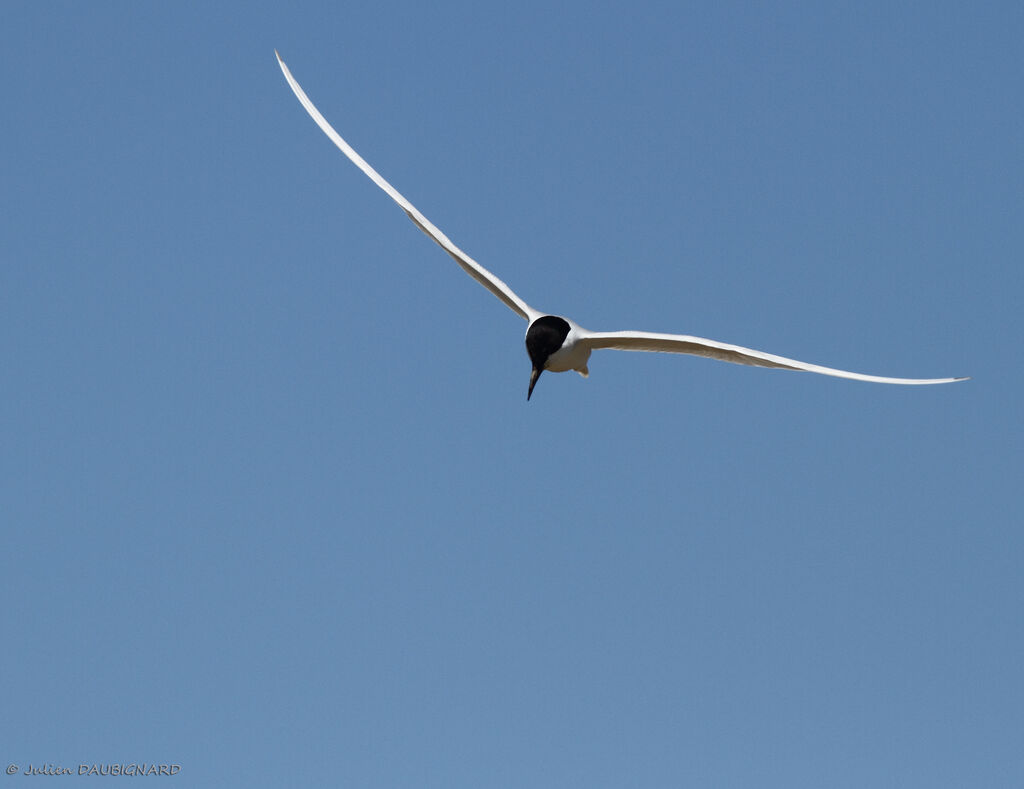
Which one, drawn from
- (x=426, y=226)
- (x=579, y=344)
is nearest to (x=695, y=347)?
(x=579, y=344)

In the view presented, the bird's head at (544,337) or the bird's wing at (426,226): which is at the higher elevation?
the bird's wing at (426,226)

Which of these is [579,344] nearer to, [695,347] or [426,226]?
[695,347]

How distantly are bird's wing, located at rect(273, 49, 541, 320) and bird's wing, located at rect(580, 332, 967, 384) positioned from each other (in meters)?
1.40

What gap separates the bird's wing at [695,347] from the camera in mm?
23531

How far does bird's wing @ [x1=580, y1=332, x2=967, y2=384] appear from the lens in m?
23.5

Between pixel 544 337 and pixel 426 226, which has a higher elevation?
pixel 426 226

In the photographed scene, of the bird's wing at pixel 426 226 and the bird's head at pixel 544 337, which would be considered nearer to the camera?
the bird's head at pixel 544 337

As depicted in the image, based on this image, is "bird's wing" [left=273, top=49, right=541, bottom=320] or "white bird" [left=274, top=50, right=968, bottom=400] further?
"bird's wing" [left=273, top=49, right=541, bottom=320]

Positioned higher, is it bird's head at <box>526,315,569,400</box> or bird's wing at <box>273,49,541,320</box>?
bird's wing at <box>273,49,541,320</box>

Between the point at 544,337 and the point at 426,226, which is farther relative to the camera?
the point at 426,226

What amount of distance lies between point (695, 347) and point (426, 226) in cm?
630

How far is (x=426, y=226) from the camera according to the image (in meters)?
28.1

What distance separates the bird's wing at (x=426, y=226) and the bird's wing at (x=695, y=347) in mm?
1399

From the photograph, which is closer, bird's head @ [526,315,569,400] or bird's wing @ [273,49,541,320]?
bird's head @ [526,315,569,400]
